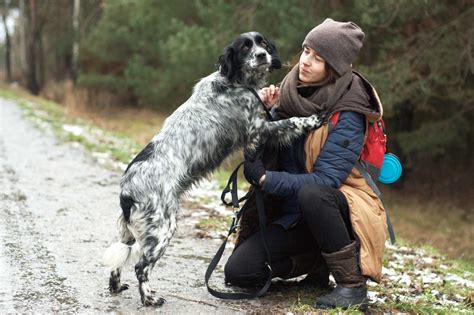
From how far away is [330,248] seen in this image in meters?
3.46

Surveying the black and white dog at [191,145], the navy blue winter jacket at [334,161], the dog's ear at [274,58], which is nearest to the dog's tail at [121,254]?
the black and white dog at [191,145]

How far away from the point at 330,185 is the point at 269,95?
92 cm

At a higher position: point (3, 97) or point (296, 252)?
point (296, 252)

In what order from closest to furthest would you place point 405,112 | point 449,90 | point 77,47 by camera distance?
1. point 449,90
2. point 405,112
3. point 77,47

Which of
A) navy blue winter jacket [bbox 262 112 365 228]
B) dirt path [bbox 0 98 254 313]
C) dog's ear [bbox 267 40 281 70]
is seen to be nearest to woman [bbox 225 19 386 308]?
navy blue winter jacket [bbox 262 112 365 228]

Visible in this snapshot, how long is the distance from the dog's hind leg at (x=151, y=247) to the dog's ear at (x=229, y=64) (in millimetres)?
1054

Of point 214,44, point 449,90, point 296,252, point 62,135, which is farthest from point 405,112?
point 296,252

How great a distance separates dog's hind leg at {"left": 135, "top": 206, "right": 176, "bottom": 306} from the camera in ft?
11.4

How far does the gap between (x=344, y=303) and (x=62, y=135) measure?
9.31 m

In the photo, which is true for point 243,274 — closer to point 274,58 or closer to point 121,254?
point 121,254

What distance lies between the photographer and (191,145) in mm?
3713

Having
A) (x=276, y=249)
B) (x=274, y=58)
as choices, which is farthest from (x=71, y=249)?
(x=274, y=58)

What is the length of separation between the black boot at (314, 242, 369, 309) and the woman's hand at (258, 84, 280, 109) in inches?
46.0

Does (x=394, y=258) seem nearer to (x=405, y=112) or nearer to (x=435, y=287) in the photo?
(x=435, y=287)
